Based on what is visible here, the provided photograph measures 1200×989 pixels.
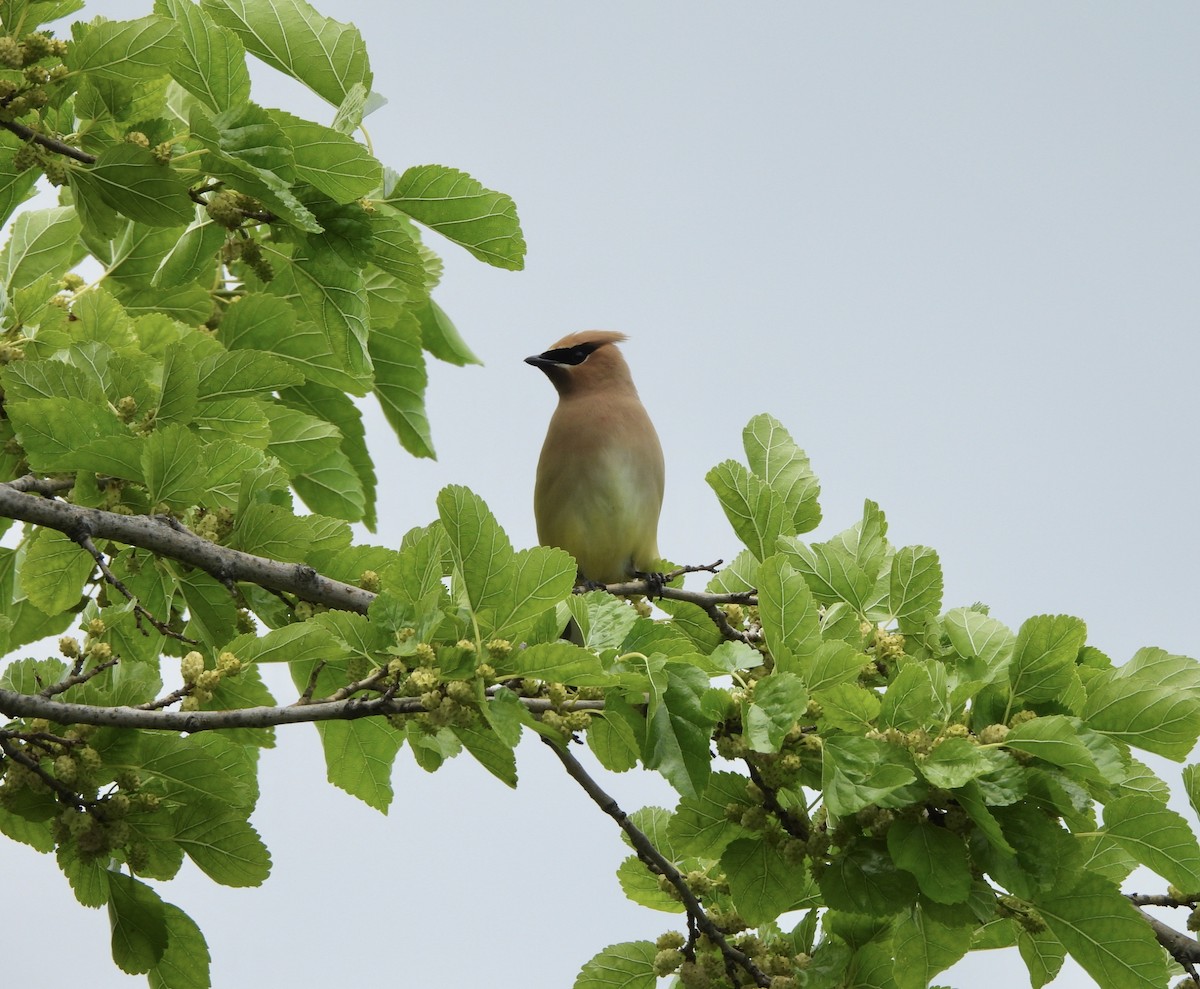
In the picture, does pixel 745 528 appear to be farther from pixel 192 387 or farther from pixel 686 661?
pixel 192 387

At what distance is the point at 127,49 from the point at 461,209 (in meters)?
0.88

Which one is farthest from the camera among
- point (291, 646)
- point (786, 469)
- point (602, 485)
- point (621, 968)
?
point (602, 485)

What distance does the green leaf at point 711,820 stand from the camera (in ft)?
10.7

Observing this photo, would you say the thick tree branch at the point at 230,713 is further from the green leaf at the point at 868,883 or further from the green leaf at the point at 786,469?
the green leaf at the point at 786,469

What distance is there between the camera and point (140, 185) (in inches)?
142

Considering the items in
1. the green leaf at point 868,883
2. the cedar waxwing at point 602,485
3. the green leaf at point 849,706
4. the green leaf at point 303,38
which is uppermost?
the cedar waxwing at point 602,485

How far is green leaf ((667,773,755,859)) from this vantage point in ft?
10.7

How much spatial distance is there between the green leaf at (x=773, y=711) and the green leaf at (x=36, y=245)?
2771 millimetres

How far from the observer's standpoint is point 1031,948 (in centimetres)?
346

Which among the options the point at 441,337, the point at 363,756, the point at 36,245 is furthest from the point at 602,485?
the point at 363,756

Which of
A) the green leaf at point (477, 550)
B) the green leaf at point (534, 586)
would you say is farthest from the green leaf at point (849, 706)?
the green leaf at point (477, 550)

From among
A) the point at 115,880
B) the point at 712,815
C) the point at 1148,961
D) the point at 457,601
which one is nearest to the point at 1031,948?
the point at 1148,961

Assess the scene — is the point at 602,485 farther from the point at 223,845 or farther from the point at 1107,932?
the point at 1107,932

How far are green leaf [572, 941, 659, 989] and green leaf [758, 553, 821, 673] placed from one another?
121cm
